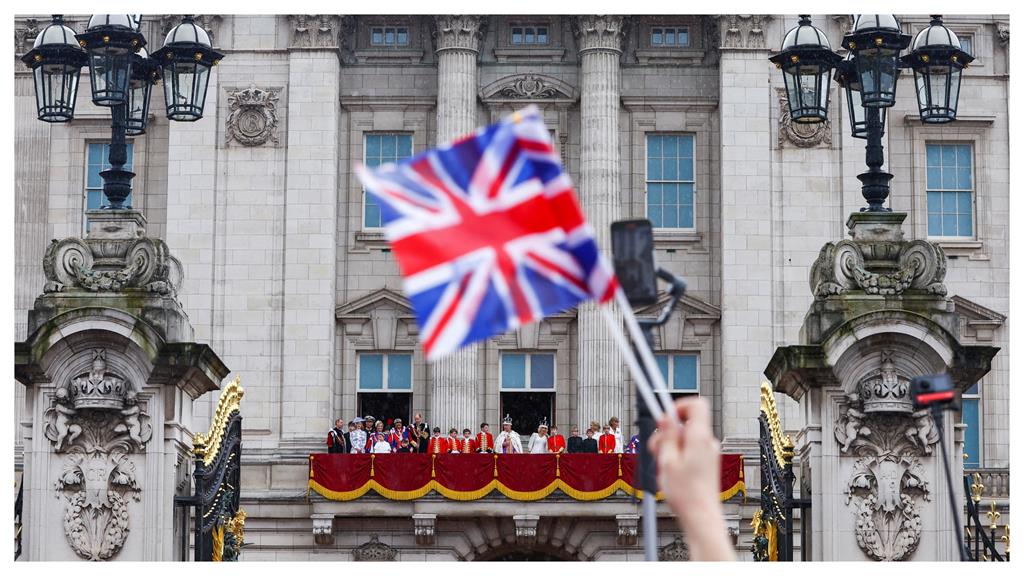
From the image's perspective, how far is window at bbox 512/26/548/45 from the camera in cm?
5066

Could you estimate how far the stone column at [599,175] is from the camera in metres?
48.1

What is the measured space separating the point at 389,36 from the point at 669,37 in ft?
21.5

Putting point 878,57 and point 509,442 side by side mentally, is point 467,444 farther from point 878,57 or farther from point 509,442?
point 878,57

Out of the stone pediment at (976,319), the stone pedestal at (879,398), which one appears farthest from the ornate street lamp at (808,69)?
the stone pediment at (976,319)

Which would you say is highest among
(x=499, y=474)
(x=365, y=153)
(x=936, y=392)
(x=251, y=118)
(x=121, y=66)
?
(x=251, y=118)

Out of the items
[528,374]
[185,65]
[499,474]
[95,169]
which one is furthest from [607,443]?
[185,65]

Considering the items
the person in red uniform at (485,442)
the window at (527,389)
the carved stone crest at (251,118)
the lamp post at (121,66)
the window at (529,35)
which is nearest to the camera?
the lamp post at (121,66)

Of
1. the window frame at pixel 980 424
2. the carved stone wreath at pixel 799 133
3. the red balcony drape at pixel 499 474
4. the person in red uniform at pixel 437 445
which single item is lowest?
the red balcony drape at pixel 499 474

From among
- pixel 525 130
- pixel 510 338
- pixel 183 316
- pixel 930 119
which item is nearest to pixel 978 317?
pixel 510 338

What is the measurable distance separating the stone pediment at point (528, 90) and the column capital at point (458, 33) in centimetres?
100

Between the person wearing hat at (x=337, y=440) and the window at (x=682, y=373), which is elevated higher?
the window at (x=682, y=373)

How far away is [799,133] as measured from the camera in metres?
48.7

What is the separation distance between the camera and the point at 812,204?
4856 centimetres

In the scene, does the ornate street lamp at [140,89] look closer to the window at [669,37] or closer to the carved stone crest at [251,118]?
the carved stone crest at [251,118]
